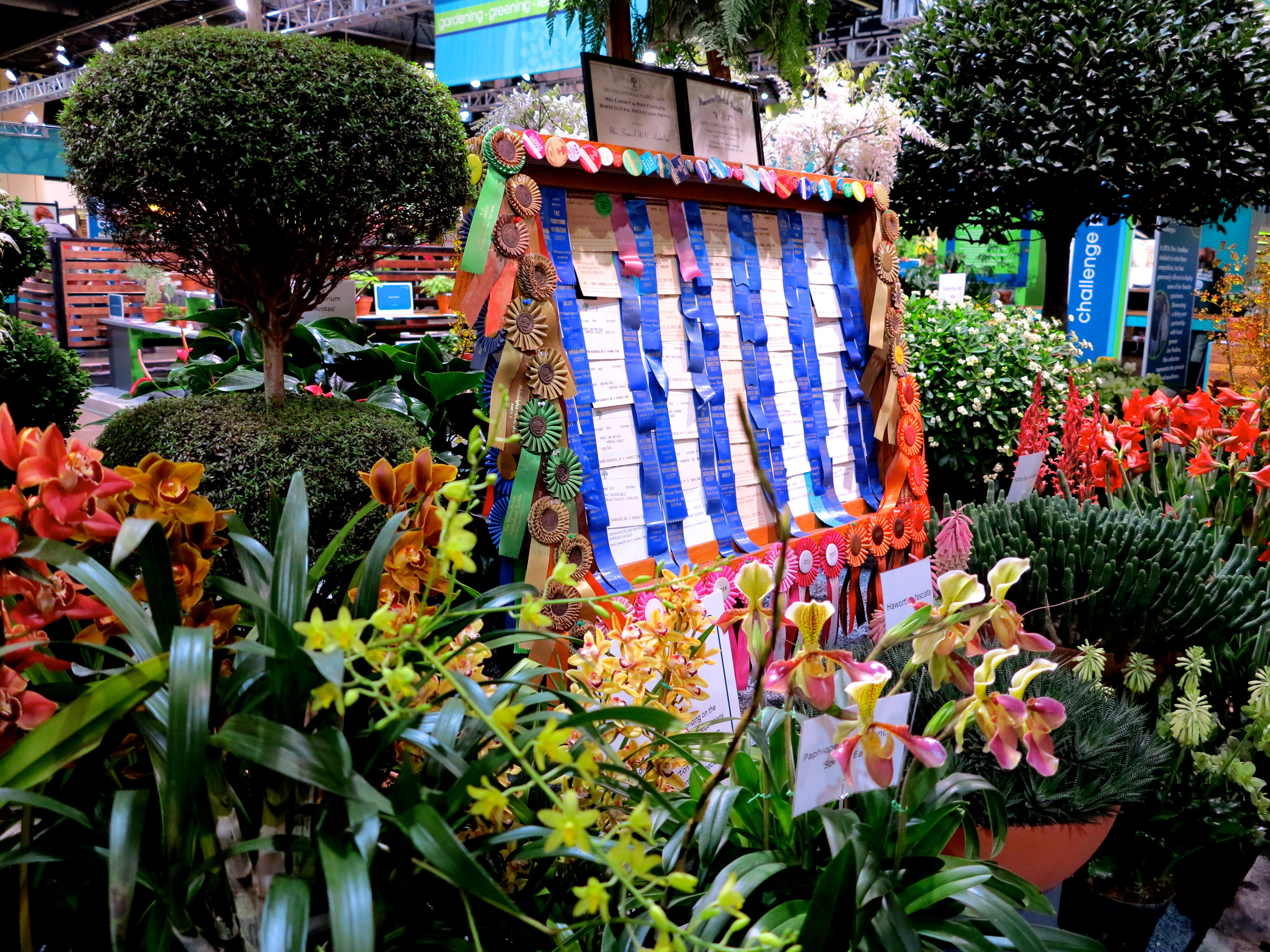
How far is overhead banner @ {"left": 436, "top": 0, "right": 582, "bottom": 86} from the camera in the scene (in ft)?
25.9

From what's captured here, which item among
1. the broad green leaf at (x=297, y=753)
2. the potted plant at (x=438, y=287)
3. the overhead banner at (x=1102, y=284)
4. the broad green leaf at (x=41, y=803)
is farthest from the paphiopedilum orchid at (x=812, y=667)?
the potted plant at (x=438, y=287)

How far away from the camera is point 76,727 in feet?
2.53

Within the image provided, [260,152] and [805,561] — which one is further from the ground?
[260,152]

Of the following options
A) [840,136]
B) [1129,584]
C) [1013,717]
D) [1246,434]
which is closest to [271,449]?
[1013,717]

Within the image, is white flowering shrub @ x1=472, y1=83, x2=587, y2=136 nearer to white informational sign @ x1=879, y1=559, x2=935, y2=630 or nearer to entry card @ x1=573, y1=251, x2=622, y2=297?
entry card @ x1=573, y1=251, x2=622, y2=297

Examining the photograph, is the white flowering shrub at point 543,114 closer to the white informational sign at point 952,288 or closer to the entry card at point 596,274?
the entry card at point 596,274

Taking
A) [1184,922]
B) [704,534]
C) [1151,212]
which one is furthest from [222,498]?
[1151,212]

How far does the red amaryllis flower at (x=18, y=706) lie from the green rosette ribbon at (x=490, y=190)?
107 centimetres

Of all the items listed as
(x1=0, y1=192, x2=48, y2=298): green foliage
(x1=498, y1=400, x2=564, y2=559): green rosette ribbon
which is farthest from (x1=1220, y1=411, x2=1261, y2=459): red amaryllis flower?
(x1=0, y1=192, x2=48, y2=298): green foliage

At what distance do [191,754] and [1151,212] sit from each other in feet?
15.3

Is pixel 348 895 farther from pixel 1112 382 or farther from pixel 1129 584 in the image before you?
pixel 1112 382

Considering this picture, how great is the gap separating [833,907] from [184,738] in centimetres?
58

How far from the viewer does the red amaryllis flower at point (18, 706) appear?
0.82 meters

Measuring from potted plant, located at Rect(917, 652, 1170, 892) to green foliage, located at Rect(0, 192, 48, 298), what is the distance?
10.4ft
